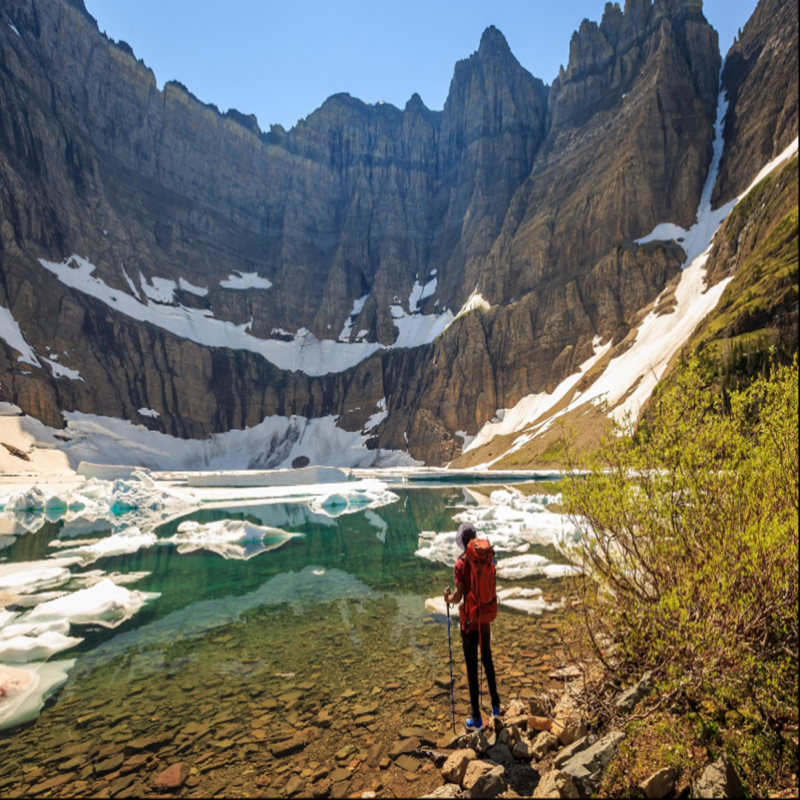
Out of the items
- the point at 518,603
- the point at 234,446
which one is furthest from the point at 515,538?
the point at 234,446

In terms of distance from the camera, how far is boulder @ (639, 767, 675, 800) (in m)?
4.35

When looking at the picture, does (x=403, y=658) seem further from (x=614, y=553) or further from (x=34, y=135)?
(x=34, y=135)

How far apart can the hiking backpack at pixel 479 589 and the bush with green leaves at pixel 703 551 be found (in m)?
1.20

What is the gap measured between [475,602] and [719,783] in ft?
9.66

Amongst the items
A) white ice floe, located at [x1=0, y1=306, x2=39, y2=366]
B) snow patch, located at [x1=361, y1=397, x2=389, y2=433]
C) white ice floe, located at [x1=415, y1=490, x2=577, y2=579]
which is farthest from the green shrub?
snow patch, located at [x1=361, y1=397, x2=389, y2=433]

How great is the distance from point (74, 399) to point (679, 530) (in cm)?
11299

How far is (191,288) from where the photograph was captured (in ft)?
440

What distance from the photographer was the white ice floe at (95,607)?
12.8 metres

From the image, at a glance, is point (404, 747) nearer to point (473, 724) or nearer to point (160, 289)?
point (473, 724)

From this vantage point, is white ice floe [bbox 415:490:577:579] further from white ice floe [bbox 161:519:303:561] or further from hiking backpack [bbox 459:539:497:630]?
white ice floe [bbox 161:519:303:561]

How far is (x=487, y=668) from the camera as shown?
6.58 meters

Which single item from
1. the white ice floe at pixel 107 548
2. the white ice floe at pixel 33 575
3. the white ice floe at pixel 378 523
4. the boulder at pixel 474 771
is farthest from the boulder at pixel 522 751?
the white ice floe at pixel 107 548

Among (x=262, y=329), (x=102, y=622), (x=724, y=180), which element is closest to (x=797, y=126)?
(x=724, y=180)

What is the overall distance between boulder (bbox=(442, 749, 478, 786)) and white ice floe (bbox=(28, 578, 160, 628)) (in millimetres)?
10730
